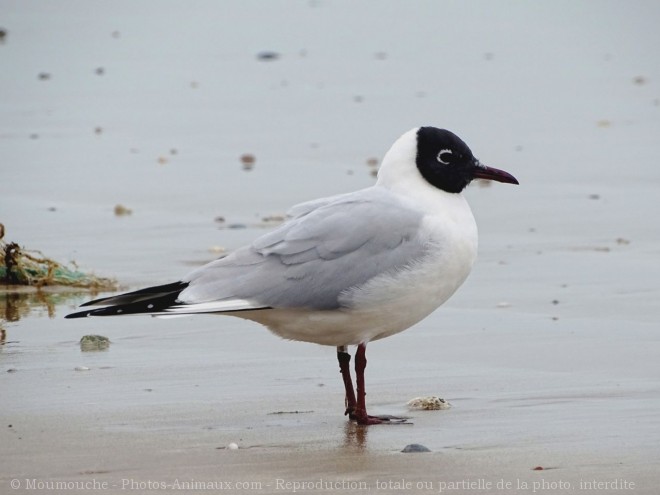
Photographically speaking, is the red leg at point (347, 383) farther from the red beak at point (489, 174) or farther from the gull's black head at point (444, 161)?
the red beak at point (489, 174)

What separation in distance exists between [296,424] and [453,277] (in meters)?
0.91

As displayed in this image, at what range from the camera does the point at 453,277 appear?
597 centimetres

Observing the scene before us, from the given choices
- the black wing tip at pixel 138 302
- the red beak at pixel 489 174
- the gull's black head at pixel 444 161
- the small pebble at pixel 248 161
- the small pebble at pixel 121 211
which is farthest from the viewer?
the small pebble at pixel 248 161

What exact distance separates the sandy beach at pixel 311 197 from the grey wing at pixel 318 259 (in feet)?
1.56

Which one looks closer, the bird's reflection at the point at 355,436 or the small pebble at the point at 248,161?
the bird's reflection at the point at 355,436

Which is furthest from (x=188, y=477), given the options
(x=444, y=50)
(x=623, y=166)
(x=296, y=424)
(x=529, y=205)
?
(x=444, y=50)

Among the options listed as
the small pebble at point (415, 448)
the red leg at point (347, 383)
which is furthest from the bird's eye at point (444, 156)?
the small pebble at point (415, 448)

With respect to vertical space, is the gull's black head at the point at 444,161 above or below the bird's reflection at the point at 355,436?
above

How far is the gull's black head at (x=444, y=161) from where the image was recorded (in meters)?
6.22

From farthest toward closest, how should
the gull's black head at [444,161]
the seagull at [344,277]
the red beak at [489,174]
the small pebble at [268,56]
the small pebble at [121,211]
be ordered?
the small pebble at [268,56] → the small pebble at [121,211] → the red beak at [489,174] → the gull's black head at [444,161] → the seagull at [344,277]

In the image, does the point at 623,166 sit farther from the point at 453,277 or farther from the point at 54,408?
the point at 54,408

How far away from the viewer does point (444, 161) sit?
6.29m

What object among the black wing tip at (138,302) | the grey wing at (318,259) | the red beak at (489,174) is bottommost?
the black wing tip at (138,302)

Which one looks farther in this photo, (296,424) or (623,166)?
(623,166)
